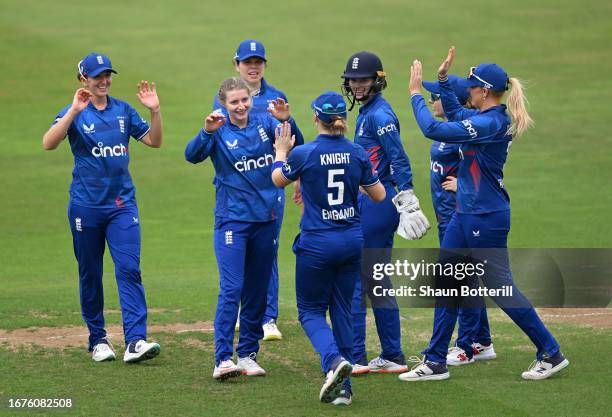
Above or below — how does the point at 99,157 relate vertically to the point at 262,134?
below

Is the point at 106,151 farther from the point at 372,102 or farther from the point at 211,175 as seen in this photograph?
the point at 211,175

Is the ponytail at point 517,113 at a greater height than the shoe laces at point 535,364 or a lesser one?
greater

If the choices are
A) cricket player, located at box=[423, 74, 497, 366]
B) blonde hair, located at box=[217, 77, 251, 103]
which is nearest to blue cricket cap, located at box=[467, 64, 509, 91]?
cricket player, located at box=[423, 74, 497, 366]

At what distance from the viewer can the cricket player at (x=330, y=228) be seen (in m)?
8.32

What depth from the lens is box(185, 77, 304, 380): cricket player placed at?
920 cm

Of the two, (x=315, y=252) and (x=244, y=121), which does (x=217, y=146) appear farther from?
(x=315, y=252)

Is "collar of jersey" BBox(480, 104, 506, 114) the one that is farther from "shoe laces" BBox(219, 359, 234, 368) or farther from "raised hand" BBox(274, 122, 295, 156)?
"shoe laces" BBox(219, 359, 234, 368)

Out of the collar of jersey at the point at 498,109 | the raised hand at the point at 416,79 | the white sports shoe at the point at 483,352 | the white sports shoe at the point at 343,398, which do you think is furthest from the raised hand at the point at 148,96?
the white sports shoe at the point at 483,352

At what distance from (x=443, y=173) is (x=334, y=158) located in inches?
98.2

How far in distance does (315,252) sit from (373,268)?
1.27 metres

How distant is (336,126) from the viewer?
330 inches

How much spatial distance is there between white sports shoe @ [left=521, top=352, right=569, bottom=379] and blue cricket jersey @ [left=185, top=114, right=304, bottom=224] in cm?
254

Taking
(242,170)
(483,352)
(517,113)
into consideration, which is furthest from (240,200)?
(483,352)

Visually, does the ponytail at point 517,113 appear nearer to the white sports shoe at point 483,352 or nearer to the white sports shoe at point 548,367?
the white sports shoe at point 548,367
